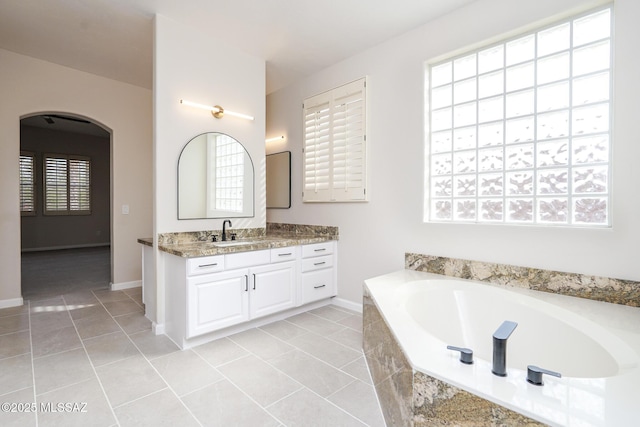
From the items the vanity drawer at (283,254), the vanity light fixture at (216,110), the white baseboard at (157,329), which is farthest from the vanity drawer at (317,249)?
the vanity light fixture at (216,110)

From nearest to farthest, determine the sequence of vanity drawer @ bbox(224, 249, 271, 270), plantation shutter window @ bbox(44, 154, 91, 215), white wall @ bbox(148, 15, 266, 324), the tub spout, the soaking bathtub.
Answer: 1. the soaking bathtub
2. the tub spout
3. vanity drawer @ bbox(224, 249, 271, 270)
4. white wall @ bbox(148, 15, 266, 324)
5. plantation shutter window @ bbox(44, 154, 91, 215)

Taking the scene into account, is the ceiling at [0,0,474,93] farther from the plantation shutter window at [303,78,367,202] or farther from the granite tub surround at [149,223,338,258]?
the granite tub surround at [149,223,338,258]

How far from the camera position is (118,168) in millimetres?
4262

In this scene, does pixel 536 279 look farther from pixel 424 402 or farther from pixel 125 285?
pixel 125 285

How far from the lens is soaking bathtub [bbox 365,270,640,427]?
954 millimetres

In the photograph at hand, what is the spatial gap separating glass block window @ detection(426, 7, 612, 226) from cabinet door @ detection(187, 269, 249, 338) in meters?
1.86

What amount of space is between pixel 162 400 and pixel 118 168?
354 centimetres

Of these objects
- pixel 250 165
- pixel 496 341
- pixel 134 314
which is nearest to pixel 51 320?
pixel 134 314

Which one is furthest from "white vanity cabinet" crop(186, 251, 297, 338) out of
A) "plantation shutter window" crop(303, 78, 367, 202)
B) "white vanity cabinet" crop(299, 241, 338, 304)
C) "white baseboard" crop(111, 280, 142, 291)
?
"white baseboard" crop(111, 280, 142, 291)

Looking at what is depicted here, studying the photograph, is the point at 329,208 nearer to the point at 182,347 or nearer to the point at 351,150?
the point at 351,150

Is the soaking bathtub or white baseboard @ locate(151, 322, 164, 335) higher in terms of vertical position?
the soaking bathtub

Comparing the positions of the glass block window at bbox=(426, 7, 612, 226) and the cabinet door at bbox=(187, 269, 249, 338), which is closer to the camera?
the glass block window at bbox=(426, 7, 612, 226)

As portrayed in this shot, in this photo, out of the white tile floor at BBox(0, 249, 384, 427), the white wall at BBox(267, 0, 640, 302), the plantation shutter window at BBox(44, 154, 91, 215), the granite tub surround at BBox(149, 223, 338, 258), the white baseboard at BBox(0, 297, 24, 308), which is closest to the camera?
the white tile floor at BBox(0, 249, 384, 427)

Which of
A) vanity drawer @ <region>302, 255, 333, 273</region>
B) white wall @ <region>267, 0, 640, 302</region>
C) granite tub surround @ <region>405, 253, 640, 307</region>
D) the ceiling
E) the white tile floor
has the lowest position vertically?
the white tile floor
